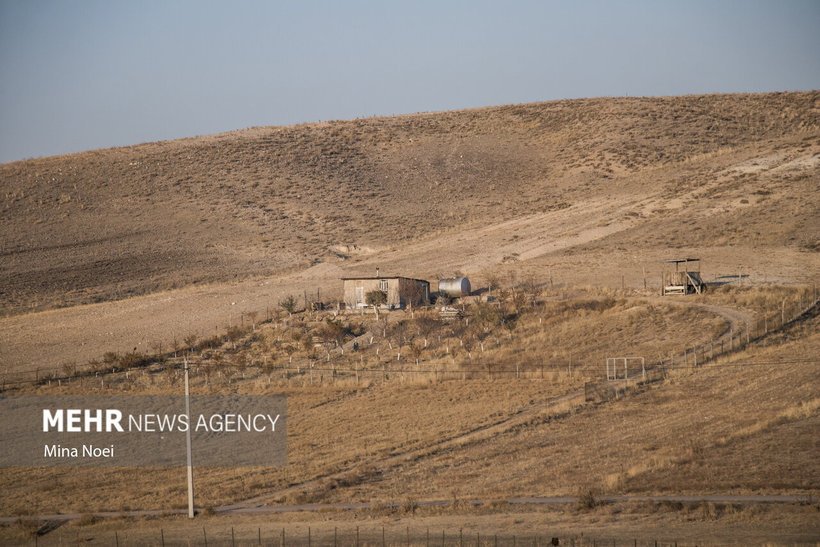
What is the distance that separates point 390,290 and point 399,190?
46686 mm

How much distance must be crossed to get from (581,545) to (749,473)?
9899 mm

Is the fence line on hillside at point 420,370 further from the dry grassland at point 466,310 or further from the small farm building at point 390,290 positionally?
the small farm building at point 390,290

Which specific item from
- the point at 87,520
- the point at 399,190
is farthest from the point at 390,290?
the point at 399,190

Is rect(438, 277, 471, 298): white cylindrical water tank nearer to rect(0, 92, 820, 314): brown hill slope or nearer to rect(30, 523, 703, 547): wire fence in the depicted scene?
rect(0, 92, 820, 314): brown hill slope

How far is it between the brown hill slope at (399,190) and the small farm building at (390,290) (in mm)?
11788

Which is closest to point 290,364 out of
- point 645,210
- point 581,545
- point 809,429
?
point 809,429

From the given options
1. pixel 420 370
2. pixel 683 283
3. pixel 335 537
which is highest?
pixel 683 283

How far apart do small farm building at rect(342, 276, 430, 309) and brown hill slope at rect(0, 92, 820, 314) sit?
1179 centimetres

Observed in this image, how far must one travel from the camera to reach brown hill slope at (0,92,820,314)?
3172 inches

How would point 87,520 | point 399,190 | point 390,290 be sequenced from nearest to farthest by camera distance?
point 87,520 < point 390,290 < point 399,190

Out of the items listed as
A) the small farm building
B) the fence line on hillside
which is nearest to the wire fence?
the fence line on hillside

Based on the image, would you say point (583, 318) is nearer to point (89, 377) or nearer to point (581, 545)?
point (89, 377)

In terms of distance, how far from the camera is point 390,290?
63.2 meters

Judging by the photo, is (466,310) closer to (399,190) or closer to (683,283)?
(683,283)
